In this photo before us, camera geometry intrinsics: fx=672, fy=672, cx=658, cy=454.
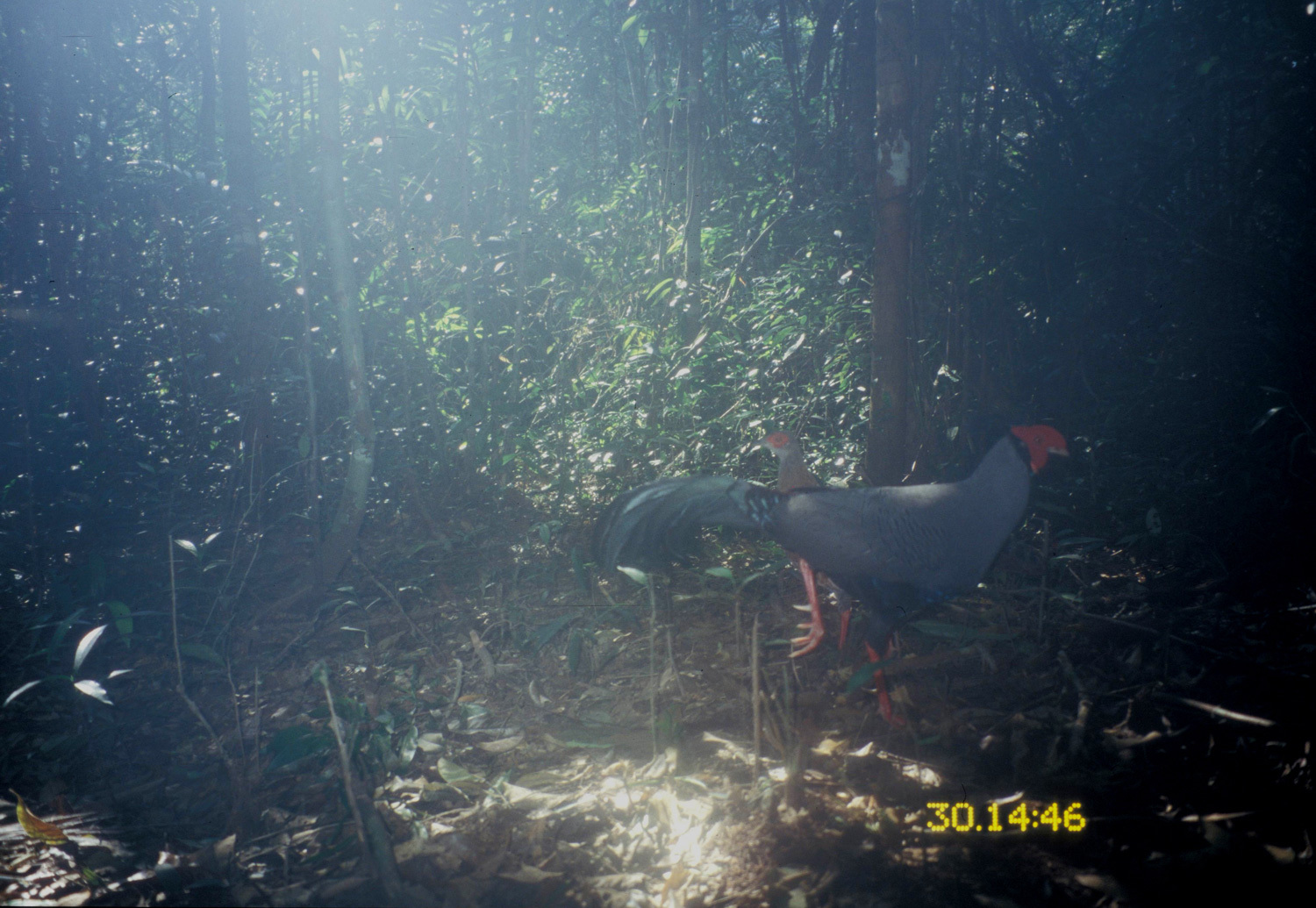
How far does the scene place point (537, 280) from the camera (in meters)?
4.97

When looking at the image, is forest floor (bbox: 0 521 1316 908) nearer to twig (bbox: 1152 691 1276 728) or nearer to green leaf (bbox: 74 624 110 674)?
twig (bbox: 1152 691 1276 728)

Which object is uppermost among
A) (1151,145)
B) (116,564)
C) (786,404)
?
Result: (1151,145)

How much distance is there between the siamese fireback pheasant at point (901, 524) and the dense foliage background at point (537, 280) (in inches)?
38.0

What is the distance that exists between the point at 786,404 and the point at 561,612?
1874mm

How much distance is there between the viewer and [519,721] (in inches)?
122

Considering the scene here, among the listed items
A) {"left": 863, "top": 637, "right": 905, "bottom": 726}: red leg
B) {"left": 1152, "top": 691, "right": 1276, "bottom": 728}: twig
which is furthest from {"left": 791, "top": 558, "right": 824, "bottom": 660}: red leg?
{"left": 1152, "top": 691, "right": 1276, "bottom": 728}: twig

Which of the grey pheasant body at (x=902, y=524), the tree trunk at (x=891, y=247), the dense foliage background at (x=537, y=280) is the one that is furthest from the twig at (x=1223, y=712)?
the tree trunk at (x=891, y=247)

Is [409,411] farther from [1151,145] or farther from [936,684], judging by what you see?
[1151,145]

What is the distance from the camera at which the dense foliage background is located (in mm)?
3455

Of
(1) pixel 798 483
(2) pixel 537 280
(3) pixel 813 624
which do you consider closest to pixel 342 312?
(2) pixel 537 280

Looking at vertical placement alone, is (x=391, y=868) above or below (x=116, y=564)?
below

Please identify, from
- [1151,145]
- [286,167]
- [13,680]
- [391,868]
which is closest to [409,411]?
[286,167]
